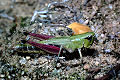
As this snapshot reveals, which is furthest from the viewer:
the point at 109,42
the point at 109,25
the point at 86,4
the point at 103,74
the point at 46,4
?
the point at 46,4

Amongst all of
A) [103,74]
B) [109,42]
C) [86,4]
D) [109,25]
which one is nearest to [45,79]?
[103,74]

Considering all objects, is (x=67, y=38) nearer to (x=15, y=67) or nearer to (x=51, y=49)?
(x=51, y=49)

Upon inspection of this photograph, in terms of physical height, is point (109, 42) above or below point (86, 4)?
below

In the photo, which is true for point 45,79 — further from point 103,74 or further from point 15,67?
point 103,74

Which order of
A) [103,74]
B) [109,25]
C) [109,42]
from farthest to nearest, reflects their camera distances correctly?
[109,25]
[109,42]
[103,74]

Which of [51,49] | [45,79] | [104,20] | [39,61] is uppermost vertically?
[104,20]

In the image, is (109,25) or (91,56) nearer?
(91,56)

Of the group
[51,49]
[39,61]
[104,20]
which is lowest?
[39,61]

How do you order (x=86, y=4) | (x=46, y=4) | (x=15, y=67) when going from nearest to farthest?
1. (x=15, y=67)
2. (x=86, y=4)
3. (x=46, y=4)

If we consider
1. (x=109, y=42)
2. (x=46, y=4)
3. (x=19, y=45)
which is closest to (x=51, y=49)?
(x=19, y=45)
